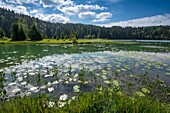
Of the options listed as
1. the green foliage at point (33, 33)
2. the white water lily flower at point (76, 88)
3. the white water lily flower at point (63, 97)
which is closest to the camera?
the white water lily flower at point (63, 97)

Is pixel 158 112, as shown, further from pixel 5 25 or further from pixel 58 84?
pixel 5 25

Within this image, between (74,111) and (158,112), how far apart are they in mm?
2877

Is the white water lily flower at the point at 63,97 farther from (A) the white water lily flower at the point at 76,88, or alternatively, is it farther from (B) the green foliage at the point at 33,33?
(B) the green foliage at the point at 33,33

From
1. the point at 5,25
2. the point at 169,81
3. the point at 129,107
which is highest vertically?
the point at 5,25

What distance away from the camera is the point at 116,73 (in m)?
11.9

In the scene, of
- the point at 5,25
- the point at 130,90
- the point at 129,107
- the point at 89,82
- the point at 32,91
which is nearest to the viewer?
the point at 129,107

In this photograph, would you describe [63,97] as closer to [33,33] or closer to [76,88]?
[76,88]

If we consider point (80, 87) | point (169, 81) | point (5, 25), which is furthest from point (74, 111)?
point (5, 25)

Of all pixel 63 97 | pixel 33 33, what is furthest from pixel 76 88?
pixel 33 33

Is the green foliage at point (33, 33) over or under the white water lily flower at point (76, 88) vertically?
over

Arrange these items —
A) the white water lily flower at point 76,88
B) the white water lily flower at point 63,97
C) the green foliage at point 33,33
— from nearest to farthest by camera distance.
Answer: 1. the white water lily flower at point 63,97
2. the white water lily flower at point 76,88
3. the green foliage at point 33,33

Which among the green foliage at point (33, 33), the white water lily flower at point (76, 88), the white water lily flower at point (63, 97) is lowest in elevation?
the white water lily flower at point (76, 88)

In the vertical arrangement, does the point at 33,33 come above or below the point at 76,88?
above

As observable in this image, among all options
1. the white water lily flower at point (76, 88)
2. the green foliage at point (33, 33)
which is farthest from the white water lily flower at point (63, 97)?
the green foliage at point (33, 33)
